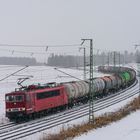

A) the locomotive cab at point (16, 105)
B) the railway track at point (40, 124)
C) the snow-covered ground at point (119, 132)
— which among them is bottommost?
the railway track at point (40, 124)

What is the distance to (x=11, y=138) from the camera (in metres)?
32.6

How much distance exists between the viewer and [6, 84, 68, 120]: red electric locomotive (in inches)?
1649

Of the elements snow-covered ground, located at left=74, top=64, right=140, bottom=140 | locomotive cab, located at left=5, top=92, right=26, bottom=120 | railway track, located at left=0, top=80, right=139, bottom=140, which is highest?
locomotive cab, located at left=5, top=92, right=26, bottom=120

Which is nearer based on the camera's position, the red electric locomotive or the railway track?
the railway track

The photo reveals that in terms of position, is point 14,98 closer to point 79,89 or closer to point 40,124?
point 40,124

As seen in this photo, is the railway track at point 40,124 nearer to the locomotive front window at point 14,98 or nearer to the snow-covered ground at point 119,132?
the locomotive front window at point 14,98

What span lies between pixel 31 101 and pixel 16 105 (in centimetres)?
167

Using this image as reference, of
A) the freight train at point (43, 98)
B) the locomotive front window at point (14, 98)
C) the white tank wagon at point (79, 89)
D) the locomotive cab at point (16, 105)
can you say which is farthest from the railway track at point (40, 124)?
the locomotive front window at point (14, 98)

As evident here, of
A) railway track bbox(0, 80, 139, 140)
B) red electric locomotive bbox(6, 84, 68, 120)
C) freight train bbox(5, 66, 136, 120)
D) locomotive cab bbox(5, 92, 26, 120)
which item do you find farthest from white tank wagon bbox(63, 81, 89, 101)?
locomotive cab bbox(5, 92, 26, 120)

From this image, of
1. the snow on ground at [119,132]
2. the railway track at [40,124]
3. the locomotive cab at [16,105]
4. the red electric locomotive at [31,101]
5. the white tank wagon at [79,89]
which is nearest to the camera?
the snow on ground at [119,132]

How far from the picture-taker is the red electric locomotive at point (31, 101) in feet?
137

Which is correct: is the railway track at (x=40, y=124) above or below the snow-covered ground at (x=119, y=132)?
below

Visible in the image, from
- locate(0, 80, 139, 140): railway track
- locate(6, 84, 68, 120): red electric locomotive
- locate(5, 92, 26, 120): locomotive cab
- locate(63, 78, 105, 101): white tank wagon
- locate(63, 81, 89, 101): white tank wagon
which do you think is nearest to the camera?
locate(0, 80, 139, 140): railway track

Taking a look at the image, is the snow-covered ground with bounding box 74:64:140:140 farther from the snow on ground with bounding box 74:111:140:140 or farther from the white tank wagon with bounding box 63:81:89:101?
the white tank wagon with bounding box 63:81:89:101
